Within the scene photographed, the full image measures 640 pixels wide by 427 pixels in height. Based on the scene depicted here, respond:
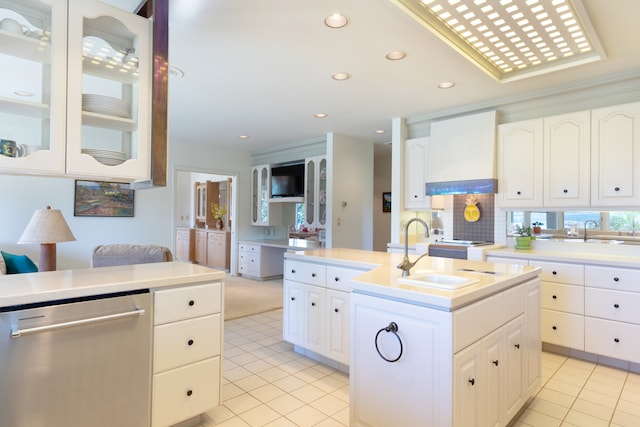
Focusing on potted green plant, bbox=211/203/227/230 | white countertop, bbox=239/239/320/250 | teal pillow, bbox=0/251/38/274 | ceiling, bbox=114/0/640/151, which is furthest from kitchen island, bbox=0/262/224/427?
potted green plant, bbox=211/203/227/230

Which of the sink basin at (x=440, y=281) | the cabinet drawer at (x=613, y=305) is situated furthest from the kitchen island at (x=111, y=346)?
the cabinet drawer at (x=613, y=305)

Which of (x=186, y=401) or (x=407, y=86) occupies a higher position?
(x=407, y=86)

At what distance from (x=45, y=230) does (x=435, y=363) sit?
10.6ft

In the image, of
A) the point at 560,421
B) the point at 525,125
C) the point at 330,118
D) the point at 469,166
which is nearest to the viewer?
the point at 560,421

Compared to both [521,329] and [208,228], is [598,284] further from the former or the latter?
[208,228]

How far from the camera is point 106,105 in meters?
2.02

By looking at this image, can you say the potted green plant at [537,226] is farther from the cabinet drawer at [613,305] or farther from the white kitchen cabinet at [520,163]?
the cabinet drawer at [613,305]

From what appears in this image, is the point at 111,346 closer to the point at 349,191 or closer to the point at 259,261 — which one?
the point at 349,191

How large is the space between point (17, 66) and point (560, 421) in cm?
Result: 359

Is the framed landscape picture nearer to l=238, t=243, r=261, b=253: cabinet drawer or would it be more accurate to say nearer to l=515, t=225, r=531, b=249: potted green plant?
l=238, t=243, r=261, b=253: cabinet drawer

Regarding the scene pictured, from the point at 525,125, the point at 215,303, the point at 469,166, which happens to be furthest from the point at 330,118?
the point at 215,303

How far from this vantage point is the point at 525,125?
3727 mm

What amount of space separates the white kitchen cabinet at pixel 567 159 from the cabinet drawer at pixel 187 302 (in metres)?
3.32

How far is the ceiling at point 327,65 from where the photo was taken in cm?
232
